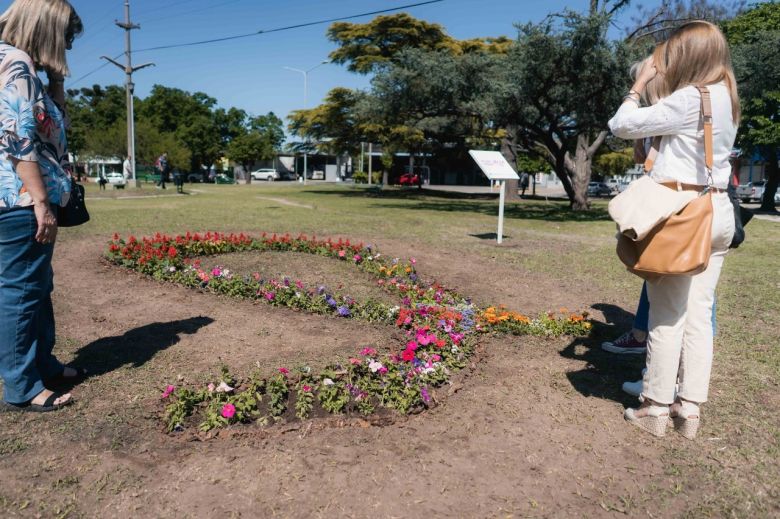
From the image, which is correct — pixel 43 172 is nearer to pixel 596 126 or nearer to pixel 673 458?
pixel 673 458

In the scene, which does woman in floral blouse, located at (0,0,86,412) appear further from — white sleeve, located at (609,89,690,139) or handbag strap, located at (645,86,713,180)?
handbag strap, located at (645,86,713,180)

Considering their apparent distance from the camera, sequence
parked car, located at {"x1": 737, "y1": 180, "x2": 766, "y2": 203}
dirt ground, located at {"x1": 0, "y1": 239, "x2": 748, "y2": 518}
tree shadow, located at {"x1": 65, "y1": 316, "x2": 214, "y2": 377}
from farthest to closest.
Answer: parked car, located at {"x1": 737, "y1": 180, "x2": 766, "y2": 203}
tree shadow, located at {"x1": 65, "y1": 316, "x2": 214, "y2": 377}
dirt ground, located at {"x1": 0, "y1": 239, "x2": 748, "y2": 518}

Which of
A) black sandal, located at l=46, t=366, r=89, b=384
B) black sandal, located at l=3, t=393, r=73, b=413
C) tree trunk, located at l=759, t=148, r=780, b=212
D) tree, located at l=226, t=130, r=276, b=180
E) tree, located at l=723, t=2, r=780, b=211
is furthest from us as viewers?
tree, located at l=226, t=130, r=276, b=180

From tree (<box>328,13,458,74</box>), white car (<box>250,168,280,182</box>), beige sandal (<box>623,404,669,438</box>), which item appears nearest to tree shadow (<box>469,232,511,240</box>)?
beige sandal (<box>623,404,669,438</box>)

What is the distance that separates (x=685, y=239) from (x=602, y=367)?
1.76 m

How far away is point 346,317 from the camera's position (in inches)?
Answer: 206

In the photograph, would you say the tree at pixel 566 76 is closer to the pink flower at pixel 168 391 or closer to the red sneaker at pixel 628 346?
the red sneaker at pixel 628 346

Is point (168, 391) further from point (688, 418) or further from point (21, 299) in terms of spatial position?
point (688, 418)

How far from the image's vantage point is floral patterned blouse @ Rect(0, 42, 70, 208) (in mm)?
2771

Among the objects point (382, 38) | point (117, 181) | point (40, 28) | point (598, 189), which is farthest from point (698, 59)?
point (598, 189)

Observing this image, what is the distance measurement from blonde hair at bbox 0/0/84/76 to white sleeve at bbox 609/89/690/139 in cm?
301

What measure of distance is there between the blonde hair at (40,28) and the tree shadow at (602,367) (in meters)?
3.67

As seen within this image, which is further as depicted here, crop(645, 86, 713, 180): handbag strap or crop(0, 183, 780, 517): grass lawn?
crop(645, 86, 713, 180): handbag strap

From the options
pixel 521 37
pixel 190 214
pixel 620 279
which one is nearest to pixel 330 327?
pixel 620 279
